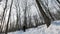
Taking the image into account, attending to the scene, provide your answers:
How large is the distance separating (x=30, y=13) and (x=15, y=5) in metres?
0.09

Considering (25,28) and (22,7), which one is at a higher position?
(22,7)

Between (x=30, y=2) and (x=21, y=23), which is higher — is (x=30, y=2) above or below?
above

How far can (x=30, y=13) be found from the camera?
722 millimetres

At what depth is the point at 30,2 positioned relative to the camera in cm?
76

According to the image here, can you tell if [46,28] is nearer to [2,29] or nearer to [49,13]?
[49,13]

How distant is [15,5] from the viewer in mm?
742

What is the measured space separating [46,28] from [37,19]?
0.25 ft

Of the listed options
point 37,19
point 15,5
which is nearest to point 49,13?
point 37,19

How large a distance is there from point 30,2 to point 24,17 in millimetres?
93

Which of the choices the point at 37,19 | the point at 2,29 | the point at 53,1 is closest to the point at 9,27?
the point at 2,29

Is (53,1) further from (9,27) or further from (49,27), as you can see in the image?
(9,27)

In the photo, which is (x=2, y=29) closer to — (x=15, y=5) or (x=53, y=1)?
(x=15, y=5)

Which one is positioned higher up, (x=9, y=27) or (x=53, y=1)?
(x=53, y=1)

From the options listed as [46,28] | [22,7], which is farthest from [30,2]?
[46,28]
